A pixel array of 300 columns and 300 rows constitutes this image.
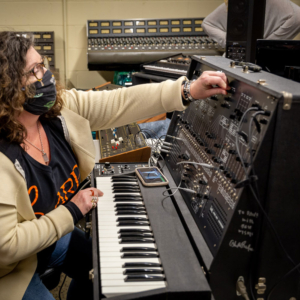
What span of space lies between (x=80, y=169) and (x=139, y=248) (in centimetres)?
59

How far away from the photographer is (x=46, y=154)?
1.39 m

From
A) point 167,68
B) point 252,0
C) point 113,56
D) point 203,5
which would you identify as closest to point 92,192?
point 252,0

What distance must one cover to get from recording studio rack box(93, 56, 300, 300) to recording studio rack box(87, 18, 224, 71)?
9.98 feet

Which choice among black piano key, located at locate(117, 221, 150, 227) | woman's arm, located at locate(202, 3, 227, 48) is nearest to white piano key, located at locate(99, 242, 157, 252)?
black piano key, located at locate(117, 221, 150, 227)

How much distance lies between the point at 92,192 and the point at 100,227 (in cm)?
21

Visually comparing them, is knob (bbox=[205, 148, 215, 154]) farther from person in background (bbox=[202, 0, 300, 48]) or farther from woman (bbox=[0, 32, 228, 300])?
person in background (bbox=[202, 0, 300, 48])

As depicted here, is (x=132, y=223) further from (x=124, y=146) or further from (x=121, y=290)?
(x=124, y=146)

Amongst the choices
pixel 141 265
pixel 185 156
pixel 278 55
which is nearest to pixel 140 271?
pixel 141 265

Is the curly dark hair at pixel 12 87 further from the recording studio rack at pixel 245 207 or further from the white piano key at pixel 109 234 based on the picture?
the recording studio rack at pixel 245 207

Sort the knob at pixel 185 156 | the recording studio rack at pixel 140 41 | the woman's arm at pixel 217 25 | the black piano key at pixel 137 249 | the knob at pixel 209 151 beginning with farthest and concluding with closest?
1. the recording studio rack at pixel 140 41
2. the woman's arm at pixel 217 25
3. the knob at pixel 185 156
4. the knob at pixel 209 151
5. the black piano key at pixel 137 249

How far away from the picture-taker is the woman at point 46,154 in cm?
115

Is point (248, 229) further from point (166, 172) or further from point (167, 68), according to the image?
point (167, 68)

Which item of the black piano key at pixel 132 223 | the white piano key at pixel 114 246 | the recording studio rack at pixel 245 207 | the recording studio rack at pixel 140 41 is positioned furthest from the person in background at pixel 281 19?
the white piano key at pixel 114 246

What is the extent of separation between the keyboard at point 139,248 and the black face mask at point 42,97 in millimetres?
441
